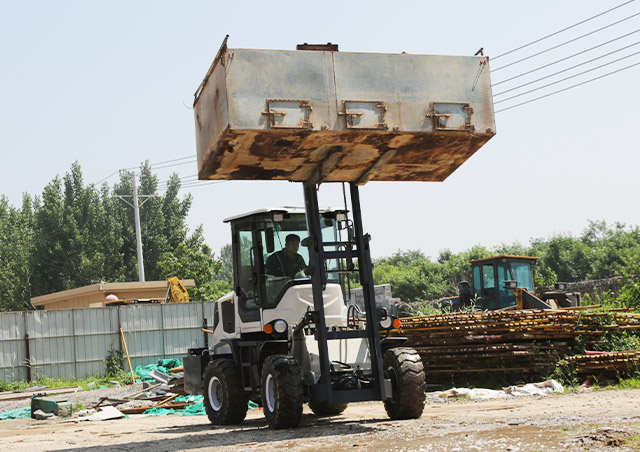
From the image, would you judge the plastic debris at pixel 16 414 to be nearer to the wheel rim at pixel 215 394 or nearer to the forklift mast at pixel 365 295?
the wheel rim at pixel 215 394

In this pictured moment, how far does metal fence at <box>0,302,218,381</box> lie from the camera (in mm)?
24000

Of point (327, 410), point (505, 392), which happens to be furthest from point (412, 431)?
point (505, 392)

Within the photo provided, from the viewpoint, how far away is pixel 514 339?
49.1ft

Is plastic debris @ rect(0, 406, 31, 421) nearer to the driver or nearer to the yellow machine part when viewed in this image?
the driver

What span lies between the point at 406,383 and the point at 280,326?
5.96ft

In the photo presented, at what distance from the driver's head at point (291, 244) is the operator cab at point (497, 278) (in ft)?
38.7

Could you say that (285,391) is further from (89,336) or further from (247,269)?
(89,336)

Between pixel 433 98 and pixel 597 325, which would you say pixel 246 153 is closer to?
pixel 433 98

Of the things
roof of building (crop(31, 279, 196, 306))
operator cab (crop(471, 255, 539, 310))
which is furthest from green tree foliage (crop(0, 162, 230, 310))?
operator cab (crop(471, 255, 539, 310))

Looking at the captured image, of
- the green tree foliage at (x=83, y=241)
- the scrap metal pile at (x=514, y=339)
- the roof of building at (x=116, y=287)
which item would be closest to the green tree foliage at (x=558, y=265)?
the green tree foliage at (x=83, y=241)

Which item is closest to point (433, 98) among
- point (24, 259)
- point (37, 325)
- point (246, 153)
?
point (246, 153)

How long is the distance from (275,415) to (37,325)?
16.6 metres

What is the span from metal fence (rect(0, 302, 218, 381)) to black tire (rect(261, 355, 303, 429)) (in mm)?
14389

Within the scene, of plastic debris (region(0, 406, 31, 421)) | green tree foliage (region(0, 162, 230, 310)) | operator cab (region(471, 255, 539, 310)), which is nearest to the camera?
plastic debris (region(0, 406, 31, 421))
